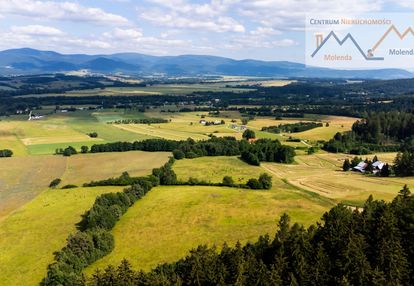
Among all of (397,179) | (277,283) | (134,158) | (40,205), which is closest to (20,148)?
(134,158)

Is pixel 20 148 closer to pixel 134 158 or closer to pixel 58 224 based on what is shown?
pixel 134 158

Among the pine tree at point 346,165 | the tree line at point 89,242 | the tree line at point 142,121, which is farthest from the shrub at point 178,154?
the tree line at point 142,121

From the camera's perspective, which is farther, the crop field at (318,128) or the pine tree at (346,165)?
the crop field at (318,128)

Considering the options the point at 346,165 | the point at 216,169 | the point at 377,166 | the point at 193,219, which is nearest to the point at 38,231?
the point at 193,219

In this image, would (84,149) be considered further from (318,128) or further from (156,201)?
(318,128)

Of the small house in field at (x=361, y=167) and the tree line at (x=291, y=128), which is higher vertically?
the tree line at (x=291, y=128)

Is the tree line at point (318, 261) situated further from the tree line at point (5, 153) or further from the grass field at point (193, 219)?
the tree line at point (5, 153)
